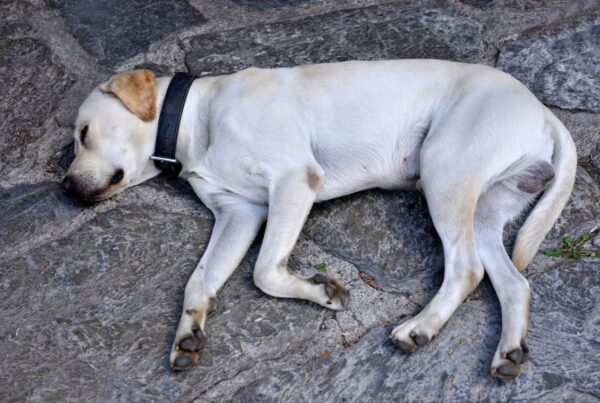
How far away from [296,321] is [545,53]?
6.17 ft

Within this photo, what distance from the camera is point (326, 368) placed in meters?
2.86

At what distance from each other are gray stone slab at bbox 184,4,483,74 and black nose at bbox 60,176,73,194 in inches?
35.5

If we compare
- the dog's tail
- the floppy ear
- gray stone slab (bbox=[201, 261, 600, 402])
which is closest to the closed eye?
the floppy ear

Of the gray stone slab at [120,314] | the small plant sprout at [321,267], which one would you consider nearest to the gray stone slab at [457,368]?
the gray stone slab at [120,314]

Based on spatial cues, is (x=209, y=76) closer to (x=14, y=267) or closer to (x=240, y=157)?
(x=240, y=157)

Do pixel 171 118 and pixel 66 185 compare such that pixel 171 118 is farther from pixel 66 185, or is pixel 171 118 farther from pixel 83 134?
pixel 66 185

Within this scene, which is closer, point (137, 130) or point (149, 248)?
point (149, 248)

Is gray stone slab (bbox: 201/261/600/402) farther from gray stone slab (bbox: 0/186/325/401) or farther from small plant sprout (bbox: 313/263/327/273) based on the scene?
small plant sprout (bbox: 313/263/327/273)

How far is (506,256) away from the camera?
3152 millimetres

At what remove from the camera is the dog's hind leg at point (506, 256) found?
2764 millimetres

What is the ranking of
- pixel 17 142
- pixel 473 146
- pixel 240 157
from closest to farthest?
pixel 473 146
pixel 240 157
pixel 17 142

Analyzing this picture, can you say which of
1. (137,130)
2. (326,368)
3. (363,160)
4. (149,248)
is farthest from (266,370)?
(137,130)

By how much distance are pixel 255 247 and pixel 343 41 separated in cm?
126

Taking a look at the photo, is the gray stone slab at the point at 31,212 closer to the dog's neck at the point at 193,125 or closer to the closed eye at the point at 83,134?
the closed eye at the point at 83,134
